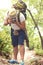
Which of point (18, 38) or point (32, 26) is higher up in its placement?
point (32, 26)

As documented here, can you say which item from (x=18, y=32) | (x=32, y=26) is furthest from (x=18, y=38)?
(x=32, y=26)

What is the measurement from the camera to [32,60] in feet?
11.7

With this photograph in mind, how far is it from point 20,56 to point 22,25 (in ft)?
1.37

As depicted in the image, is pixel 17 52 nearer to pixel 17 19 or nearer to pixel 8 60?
pixel 8 60

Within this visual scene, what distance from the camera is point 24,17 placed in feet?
11.7

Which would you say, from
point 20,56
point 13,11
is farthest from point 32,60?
point 13,11

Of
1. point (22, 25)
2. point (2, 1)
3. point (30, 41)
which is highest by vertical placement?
point (2, 1)

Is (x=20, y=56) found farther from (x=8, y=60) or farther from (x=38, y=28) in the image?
(x=38, y=28)

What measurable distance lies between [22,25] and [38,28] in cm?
23

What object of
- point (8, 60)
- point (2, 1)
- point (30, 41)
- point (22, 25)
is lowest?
point (8, 60)

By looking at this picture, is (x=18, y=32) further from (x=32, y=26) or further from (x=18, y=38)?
(x=32, y=26)

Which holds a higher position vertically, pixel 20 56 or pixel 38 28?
pixel 38 28

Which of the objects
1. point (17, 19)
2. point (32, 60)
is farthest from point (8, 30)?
point (32, 60)

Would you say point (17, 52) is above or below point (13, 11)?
below
